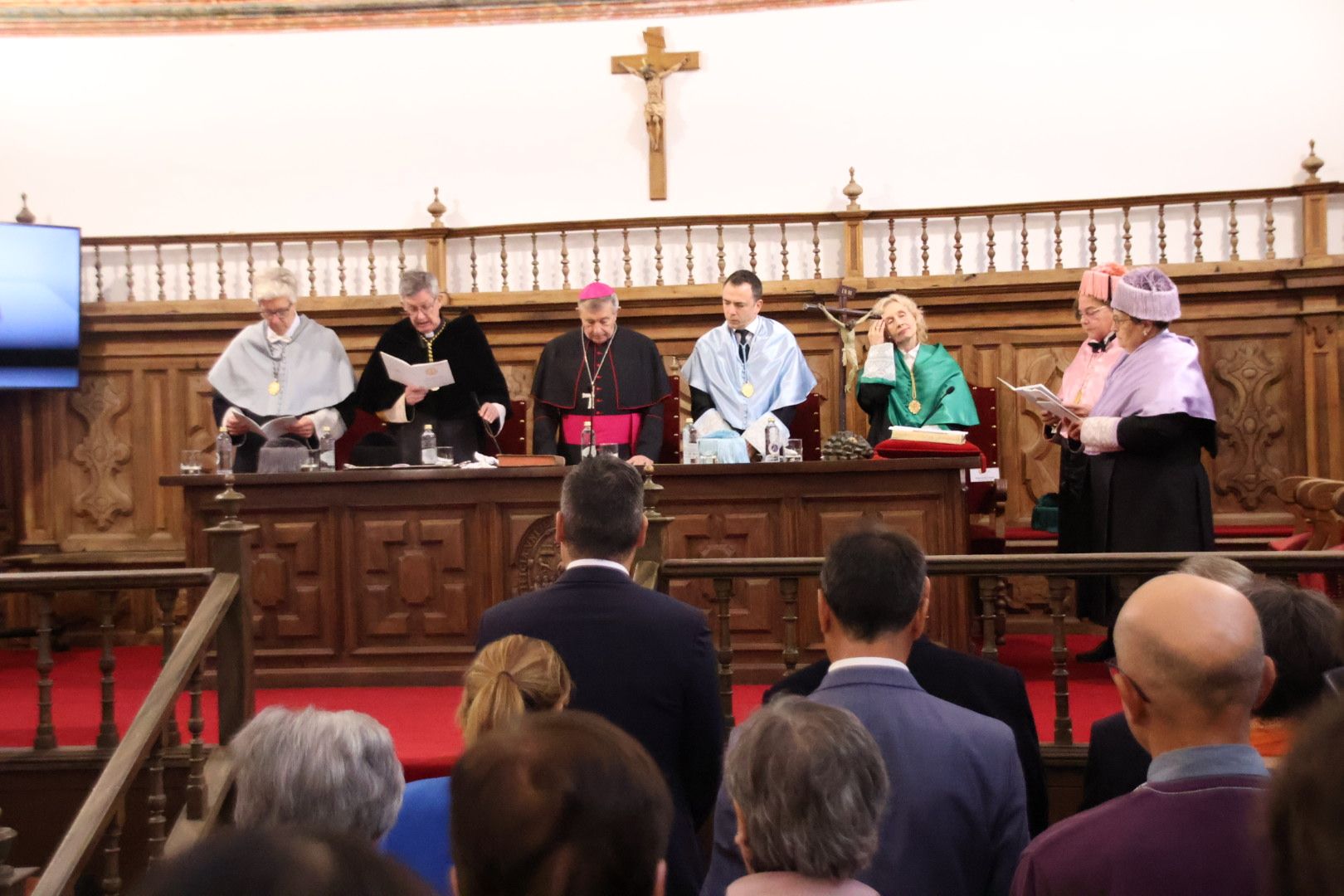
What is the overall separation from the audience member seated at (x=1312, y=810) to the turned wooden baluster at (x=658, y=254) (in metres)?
8.68

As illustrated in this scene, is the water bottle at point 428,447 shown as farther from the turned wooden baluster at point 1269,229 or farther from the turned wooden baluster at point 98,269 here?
the turned wooden baluster at point 1269,229

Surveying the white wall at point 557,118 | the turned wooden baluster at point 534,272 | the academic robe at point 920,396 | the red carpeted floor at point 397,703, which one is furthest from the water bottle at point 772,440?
the white wall at point 557,118

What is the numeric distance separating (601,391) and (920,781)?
535 centimetres

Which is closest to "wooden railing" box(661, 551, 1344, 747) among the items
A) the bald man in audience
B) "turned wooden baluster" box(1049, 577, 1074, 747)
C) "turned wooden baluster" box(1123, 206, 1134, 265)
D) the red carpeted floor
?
"turned wooden baluster" box(1049, 577, 1074, 747)

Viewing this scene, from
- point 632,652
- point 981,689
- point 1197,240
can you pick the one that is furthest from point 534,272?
point 981,689

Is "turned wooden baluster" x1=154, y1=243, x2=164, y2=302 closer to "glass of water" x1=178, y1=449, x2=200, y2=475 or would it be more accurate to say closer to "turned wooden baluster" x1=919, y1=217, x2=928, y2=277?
"glass of water" x1=178, y1=449, x2=200, y2=475

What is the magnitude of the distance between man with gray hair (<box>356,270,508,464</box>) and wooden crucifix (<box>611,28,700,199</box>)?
3.27 metres

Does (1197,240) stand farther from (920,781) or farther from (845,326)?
(920,781)

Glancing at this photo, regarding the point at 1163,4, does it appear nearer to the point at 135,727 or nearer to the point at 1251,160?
the point at 1251,160

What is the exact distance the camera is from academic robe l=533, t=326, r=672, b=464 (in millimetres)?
7391

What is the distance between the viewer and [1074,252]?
31.7 feet

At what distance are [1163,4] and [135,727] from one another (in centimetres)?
894

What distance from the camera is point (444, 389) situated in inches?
288

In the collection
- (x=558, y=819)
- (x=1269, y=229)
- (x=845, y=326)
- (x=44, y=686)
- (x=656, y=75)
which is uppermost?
(x=656, y=75)
